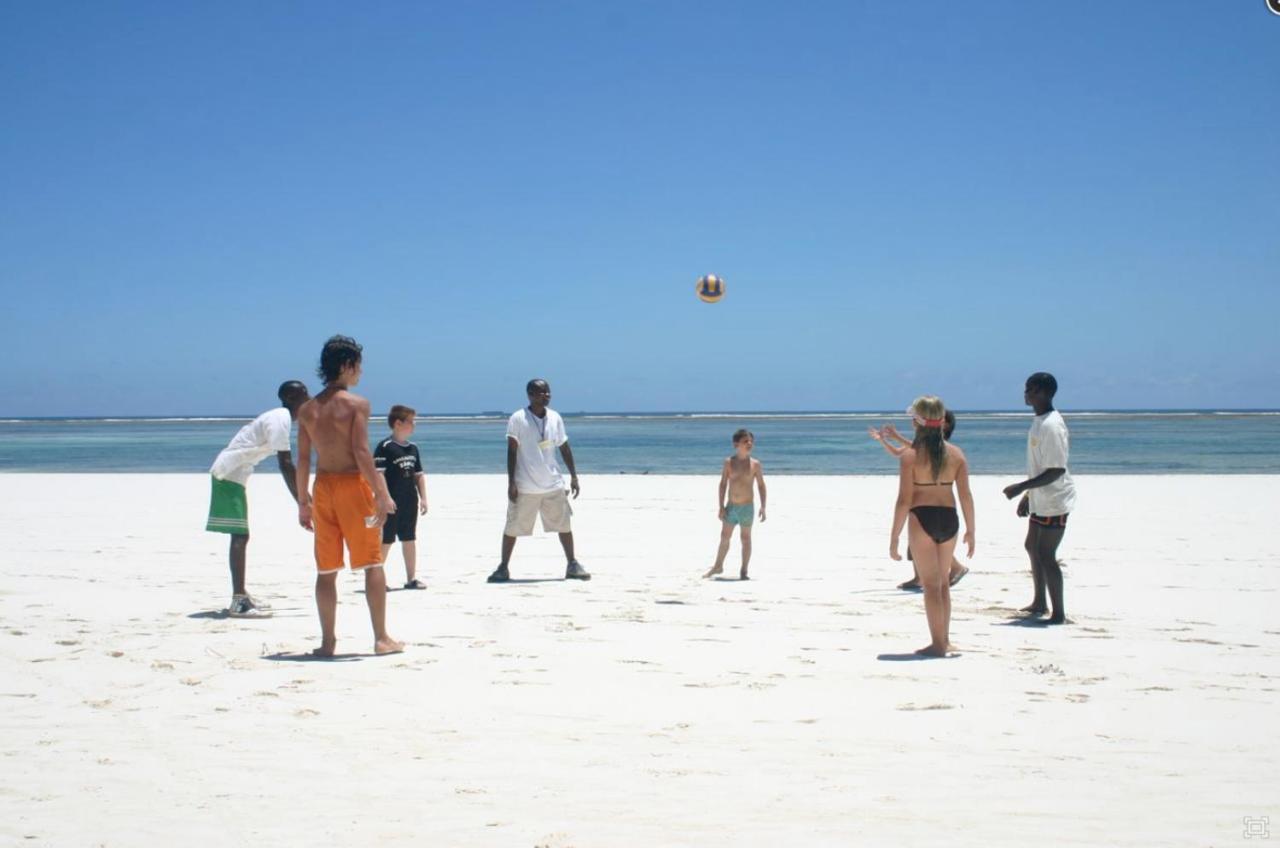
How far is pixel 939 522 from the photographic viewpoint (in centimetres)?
575

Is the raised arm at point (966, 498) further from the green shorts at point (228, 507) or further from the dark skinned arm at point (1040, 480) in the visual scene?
the green shorts at point (228, 507)

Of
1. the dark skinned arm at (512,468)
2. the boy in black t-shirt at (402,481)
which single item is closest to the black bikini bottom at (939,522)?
the dark skinned arm at (512,468)

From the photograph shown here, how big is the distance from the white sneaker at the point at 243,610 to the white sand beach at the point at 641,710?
108mm

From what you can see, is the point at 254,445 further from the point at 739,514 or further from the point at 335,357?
the point at 739,514

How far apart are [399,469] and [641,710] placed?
439 centimetres

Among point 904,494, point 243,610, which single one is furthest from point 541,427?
point 904,494

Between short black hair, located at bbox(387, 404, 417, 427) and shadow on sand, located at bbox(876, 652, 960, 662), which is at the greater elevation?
short black hair, located at bbox(387, 404, 417, 427)

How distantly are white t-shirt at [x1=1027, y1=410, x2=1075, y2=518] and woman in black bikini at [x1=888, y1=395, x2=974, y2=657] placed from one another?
1.06 metres

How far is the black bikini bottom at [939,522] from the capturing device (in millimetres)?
5727

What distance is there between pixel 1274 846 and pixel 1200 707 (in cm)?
163

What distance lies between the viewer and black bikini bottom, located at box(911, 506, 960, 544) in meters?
5.73

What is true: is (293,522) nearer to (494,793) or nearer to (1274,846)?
(494,793)

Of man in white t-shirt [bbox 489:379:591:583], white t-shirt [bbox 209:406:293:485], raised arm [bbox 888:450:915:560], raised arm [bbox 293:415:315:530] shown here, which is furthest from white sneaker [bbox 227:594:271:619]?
raised arm [bbox 888:450:915:560]

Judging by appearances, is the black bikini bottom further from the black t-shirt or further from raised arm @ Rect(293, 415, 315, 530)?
the black t-shirt
